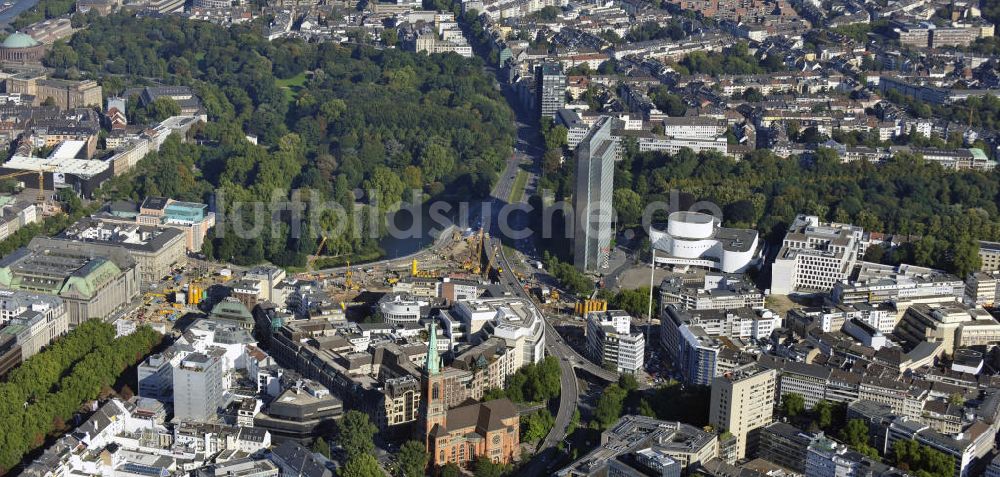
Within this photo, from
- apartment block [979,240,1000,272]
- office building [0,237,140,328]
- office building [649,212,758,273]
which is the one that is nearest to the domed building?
office building [0,237,140,328]

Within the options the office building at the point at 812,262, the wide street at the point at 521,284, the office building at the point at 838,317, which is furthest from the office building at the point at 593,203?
the office building at the point at 838,317

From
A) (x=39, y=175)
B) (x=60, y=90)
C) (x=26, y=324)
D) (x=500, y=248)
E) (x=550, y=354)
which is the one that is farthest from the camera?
(x=60, y=90)

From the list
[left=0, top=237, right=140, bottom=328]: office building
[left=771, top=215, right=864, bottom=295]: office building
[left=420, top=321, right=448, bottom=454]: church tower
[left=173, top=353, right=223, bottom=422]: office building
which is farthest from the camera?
[left=771, top=215, right=864, bottom=295]: office building

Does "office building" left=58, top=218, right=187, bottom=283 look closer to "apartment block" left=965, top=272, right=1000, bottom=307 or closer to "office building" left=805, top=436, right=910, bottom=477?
"office building" left=805, top=436, right=910, bottom=477

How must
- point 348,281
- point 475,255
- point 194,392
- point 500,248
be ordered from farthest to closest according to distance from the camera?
point 500,248, point 475,255, point 348,281, point 194,392

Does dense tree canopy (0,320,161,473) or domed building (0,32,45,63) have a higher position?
domed building (0,32,45,63)

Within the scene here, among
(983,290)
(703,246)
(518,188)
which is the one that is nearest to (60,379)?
(703,246)

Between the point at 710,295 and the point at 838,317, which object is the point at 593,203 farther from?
the point at 838,317

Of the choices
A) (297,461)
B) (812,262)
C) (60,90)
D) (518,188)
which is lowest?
(297,461)
